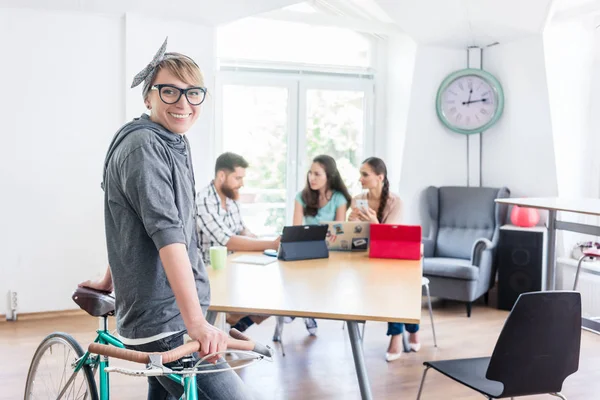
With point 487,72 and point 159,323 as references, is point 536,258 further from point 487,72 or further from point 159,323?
point 159,323

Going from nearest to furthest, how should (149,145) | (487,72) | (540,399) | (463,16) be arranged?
(149,145)
(540,399)
(463,16)
(487,72)

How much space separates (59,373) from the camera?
2.33 metres

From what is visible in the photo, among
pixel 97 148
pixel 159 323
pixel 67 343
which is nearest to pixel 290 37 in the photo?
pixel 97 148

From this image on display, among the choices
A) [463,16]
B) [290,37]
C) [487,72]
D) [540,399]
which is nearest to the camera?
[540,399]

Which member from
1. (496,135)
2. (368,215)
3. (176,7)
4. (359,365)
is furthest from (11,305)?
(496,135)

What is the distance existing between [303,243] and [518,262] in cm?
255

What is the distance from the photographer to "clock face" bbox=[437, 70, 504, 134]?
19.0ft

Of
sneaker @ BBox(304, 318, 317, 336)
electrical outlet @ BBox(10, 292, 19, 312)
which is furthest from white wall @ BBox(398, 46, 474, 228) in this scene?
electrical outlet @ BBox(10, 292, 19, 312)

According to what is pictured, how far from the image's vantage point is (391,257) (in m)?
3.46

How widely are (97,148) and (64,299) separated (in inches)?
48.6

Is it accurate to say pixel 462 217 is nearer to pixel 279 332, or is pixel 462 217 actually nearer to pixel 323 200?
pixel 323 200

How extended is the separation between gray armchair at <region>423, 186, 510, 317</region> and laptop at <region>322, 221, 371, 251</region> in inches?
68.8

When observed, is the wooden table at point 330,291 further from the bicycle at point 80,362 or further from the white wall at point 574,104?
the white wall at point 574,104

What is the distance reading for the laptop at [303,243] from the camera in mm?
3393
